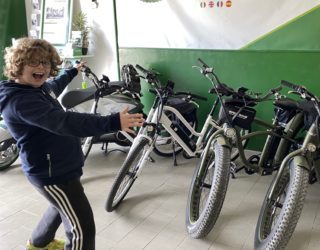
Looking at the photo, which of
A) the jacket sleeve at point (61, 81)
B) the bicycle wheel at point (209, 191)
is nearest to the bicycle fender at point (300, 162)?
the bicycle wheel at point (209, 191)

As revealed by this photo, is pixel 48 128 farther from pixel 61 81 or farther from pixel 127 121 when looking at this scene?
pixel 61 81

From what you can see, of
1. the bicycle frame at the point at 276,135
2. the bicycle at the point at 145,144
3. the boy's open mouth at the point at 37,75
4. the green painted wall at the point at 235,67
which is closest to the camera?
the boy's open mouth at the point at 37,75

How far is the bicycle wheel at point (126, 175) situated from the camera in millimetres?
2271

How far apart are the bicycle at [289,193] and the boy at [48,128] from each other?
942 millimetres

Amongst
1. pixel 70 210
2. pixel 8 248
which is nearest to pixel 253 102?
pixel 70 210

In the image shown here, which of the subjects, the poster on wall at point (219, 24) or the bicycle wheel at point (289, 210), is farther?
the poster on wall at point (219, 24)

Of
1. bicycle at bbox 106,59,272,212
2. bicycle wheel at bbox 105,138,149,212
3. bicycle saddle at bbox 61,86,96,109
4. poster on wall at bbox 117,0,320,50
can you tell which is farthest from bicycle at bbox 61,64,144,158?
poster on wall at bbox 117,0,320,50

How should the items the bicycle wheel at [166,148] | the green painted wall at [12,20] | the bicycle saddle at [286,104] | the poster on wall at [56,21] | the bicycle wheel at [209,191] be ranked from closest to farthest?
the bicycle wheel at [209,191]
the bicycle saddle at [286,104]
the bicycle wheel at [166,148]
the poster on wall at [56,21]
the green painted wall at [12,20]

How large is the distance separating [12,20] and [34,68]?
3759mm

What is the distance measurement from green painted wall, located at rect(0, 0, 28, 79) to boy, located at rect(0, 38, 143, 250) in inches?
138

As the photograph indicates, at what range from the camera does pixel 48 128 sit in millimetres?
1282

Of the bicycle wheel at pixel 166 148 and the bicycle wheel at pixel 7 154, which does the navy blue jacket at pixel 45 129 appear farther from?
the bicycle wheel at pixel 166 148

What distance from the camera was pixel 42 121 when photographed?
1276 millimetres

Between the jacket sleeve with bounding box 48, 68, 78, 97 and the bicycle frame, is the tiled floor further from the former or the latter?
the jacket sleeve with bounding box 48, 68, 78, 97
